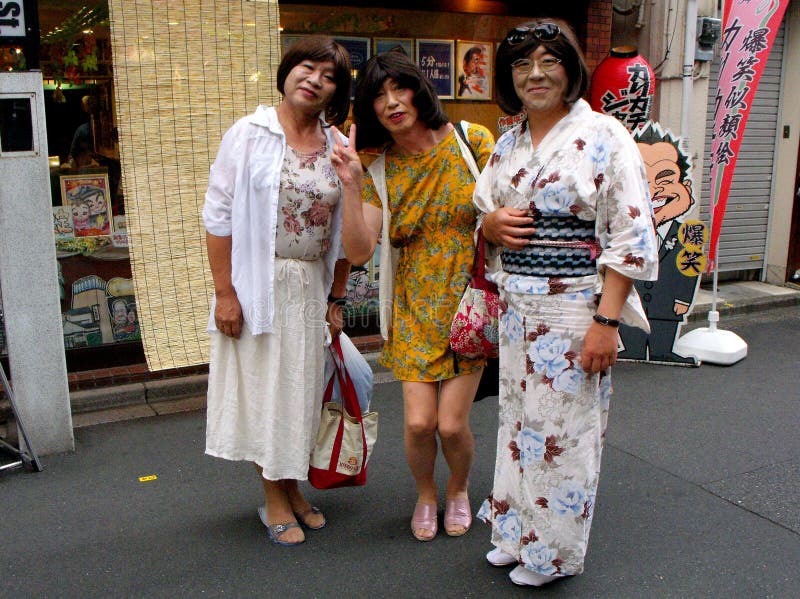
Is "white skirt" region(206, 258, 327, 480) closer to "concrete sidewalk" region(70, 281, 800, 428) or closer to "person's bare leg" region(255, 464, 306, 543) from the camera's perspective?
"person's bare leg" region(255, 464, 306, 543)

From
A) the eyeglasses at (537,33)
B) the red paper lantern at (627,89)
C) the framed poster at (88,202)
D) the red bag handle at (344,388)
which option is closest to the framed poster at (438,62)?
the red paper lantern at (627,89)

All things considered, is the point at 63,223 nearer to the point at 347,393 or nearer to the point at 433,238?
the point at 347,393

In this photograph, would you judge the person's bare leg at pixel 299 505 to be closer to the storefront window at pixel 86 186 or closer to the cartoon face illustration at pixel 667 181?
the storefront window at pixel 86 186

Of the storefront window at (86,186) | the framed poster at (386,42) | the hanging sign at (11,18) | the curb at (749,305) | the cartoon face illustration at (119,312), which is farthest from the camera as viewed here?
A: the curb at (749,305)

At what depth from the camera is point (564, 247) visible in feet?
9.27

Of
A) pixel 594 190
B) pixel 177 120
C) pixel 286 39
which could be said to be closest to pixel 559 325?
pixel 594 190

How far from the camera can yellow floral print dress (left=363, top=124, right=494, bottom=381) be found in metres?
3.23

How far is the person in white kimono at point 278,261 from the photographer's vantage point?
3135mm

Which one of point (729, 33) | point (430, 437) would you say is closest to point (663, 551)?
point (430, 437)

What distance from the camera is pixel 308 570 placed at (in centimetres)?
328

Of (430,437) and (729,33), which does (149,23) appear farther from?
(729,33)

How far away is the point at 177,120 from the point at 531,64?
9.54 ft

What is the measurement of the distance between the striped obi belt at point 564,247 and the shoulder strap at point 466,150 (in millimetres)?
509

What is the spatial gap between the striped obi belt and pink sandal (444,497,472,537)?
4.15 ft
